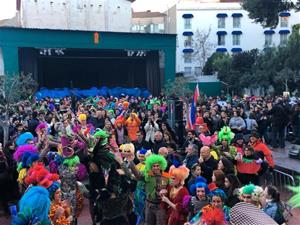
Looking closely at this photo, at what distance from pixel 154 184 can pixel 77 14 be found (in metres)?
41.1

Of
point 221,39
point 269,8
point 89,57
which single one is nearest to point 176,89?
point 89,57

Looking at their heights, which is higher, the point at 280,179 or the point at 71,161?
the point at 71,161

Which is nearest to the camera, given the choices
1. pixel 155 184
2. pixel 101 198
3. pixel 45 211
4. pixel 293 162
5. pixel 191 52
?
pixel 45 211

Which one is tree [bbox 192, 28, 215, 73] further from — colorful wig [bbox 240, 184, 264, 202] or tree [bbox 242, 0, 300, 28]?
colorful wig [bbox 240, 184, 264, 202]

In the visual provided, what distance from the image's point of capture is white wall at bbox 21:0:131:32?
43.7 metres

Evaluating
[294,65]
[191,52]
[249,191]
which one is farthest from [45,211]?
[191,52]

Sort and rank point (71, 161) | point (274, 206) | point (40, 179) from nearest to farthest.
Result: 1. point (40, 179)
2. point (274, 206)
3. point (71, 161)

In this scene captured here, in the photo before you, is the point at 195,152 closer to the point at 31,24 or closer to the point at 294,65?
the point at 294,65

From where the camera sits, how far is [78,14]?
45.8 meters

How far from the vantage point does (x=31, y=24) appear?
143 ft

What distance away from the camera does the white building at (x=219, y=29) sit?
61594 mm

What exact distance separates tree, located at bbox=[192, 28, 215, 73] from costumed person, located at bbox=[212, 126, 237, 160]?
51.6 metres

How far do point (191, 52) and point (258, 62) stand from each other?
1831 cm

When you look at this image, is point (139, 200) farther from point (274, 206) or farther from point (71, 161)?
point (274, 206)
